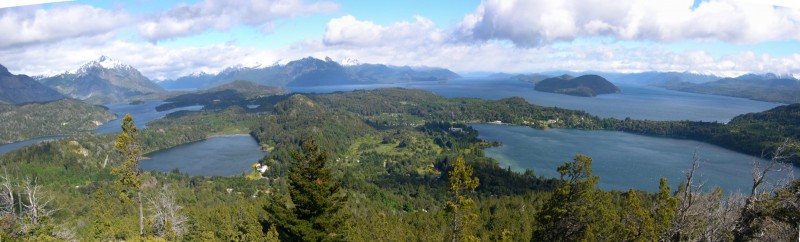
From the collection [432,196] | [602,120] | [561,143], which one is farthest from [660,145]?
[432,196]

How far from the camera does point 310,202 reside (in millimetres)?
14750

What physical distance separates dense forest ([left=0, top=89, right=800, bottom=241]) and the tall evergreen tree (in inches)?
A: 2.0

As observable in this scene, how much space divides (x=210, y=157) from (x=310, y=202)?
97.8 metres

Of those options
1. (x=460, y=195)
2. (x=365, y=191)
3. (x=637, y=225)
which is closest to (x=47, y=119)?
(x=365, y=191)

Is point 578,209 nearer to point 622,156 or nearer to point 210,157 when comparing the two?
point 622,156

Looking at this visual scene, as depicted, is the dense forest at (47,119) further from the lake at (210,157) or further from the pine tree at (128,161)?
the pine tree at (128,161)

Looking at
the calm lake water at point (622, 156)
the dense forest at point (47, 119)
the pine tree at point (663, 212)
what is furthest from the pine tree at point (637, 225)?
the dense forest at point (47, 119)

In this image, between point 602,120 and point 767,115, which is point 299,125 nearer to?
point 602,120

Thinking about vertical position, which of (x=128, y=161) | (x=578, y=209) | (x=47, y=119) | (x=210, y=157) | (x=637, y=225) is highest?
(x=128, y=161)

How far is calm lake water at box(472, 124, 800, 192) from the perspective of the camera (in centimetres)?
6981

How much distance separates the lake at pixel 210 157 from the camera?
87856 mm

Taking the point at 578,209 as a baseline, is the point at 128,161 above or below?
above

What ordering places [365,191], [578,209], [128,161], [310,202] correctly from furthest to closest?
[365,191] < [128,161] < [310,202] < [578,209]

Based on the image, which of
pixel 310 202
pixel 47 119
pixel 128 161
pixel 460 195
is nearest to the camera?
pixel 460 195
